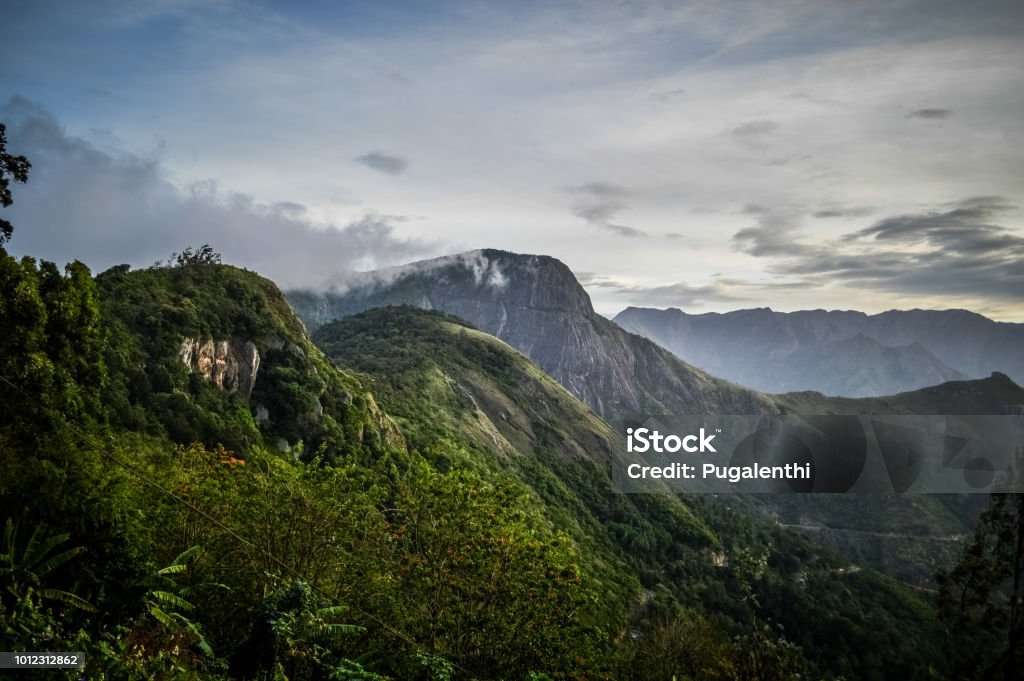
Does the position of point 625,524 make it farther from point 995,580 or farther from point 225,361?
point 995,580

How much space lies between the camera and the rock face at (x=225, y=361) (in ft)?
154

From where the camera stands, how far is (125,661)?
12.0 m

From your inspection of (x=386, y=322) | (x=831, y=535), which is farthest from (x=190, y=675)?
(x=831, y=535)

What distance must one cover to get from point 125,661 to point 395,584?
10230mm

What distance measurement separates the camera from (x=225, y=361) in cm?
5091

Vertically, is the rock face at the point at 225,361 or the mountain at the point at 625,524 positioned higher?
the rock face at the point at 225,361

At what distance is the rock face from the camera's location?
46.9 m

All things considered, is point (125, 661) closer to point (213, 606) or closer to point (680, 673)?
point (213, 606)

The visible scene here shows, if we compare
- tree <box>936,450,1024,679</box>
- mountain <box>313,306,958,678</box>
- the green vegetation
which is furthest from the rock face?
tree <box>936,450,1024,679</box>

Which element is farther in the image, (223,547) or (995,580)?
(995,580)

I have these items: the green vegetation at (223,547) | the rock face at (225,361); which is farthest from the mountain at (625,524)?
the green vegetation at (223,547)

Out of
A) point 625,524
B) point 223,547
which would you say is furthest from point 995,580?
point 625,524

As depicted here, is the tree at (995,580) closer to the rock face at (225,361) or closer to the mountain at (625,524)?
the mountain at (625,524)

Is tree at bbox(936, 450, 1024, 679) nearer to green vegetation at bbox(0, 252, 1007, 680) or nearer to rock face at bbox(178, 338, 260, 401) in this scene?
green vegetation at bbox(0, 252, 1007, 680)
